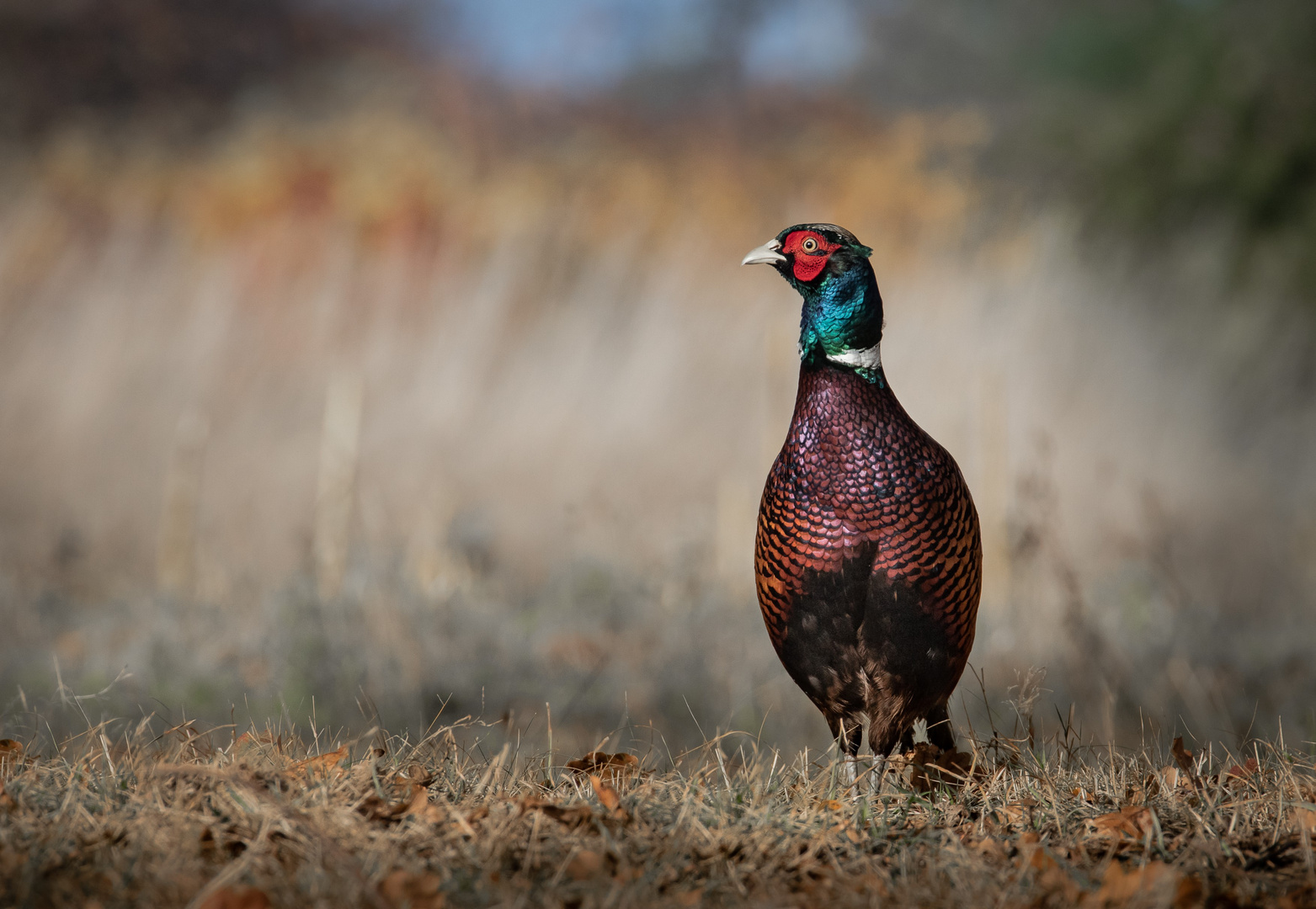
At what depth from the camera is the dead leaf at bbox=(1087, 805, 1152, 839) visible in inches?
75.6

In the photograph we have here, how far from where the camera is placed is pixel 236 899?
1.48 m

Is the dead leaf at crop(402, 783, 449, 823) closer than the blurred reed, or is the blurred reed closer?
the dead leaf at crop(402, 783, 449, 823)

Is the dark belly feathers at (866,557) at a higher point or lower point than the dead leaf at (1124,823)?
higher

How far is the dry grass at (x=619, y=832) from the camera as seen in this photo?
161cm

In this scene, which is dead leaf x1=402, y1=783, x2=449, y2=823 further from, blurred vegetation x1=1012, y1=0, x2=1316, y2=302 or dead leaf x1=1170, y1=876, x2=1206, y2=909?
blurred vegetation x1=1012, y1=0, x2=1316, y2=302

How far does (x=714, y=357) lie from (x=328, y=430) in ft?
8.34

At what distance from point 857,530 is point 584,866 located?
846 mm

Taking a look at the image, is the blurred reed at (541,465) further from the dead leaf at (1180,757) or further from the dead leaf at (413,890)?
the dead leaf at (413,890)

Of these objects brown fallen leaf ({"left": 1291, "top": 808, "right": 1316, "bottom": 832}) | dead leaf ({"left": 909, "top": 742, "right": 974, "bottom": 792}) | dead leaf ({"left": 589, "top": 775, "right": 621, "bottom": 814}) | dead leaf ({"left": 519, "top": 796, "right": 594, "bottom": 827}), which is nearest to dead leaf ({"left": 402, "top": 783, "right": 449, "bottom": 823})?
→ dead leaf ({"left": 519, "top": 796, "right": 594, "bottom": 827})

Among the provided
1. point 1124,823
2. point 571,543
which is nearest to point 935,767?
point 1124,823

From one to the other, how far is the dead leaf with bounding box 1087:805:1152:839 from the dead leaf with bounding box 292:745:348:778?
4.63 feet

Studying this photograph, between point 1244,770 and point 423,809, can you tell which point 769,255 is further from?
point 1244,770

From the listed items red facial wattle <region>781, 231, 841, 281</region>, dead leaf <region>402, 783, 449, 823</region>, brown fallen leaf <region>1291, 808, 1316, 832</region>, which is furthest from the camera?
red facial wattle <region>781, 231, 841, 281</region>

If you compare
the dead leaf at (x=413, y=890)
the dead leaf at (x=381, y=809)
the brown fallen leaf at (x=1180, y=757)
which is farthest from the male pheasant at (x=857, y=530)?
the dead leaf at (x=413, y=890)
